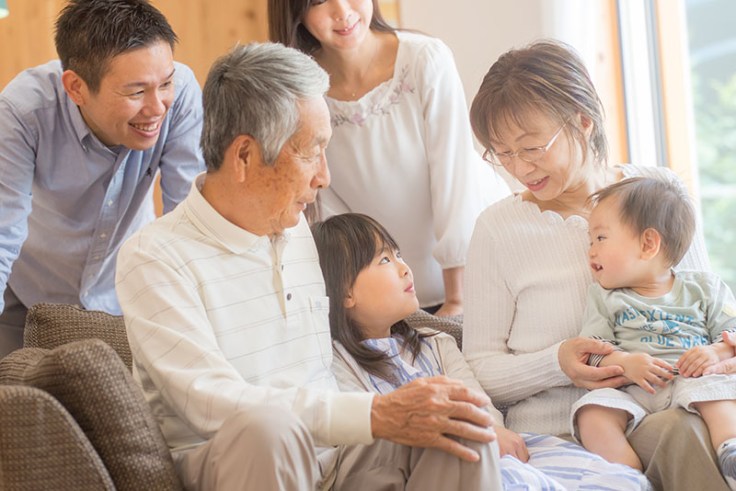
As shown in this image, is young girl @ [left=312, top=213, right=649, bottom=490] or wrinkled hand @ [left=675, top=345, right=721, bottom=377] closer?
wrinkled hand @ [left=675, top=345, right=721, bottom=377]

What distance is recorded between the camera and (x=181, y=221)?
6.19ft

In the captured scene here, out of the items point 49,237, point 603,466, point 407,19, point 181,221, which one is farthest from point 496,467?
point 407,19

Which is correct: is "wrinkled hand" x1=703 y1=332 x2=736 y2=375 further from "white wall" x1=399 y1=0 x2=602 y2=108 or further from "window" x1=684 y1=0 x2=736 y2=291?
"window" x1=684 y1=0 x2=736 y2=291

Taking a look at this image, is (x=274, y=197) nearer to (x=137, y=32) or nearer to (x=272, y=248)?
(x=272, y=248)

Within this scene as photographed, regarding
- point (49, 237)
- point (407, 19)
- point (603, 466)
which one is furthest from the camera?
point (407, 19)

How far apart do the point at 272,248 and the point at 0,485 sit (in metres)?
0.67

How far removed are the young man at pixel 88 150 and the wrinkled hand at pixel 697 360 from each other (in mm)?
1273

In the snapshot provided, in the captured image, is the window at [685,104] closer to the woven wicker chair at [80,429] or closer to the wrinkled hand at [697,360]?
the wrinkled hand at [697,360]

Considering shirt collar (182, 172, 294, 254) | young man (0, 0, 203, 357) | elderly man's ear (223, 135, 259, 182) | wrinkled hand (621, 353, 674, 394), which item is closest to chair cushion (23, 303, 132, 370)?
young man (0, 0, 203, 357)

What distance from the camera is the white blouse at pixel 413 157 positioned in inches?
104

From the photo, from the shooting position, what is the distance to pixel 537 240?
220 centimetres

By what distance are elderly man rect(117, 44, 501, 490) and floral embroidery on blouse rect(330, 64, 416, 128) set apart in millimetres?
728

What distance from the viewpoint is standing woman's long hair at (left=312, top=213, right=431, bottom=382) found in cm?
210

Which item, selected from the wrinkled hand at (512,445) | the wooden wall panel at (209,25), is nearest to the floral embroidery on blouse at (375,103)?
the wrinkled hand at (512,445)
